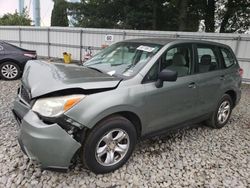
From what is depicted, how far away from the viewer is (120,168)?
284cm

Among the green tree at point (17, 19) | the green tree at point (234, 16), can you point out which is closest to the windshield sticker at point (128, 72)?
the green tree at point (234, 16)

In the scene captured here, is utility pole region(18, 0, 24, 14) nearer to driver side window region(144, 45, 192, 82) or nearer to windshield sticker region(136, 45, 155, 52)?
windshield sticker region(136, 45, 155, 52)

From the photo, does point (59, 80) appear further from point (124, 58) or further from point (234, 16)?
point (234, 16)

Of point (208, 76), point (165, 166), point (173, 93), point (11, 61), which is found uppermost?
point (208, 76)

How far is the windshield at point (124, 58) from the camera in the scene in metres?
2.98

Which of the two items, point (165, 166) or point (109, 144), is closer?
point (109, 144)

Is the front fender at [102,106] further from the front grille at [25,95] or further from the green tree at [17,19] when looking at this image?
the green tree at [17,19]

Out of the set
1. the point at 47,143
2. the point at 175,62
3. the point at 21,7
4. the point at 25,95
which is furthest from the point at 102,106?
the point at 21,7

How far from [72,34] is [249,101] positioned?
9417mm

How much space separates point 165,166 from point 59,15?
21.8 m

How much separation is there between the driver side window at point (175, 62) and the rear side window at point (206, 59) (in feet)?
0.78

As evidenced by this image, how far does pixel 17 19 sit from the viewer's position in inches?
875

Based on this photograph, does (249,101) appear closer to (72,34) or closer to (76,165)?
(76,165)

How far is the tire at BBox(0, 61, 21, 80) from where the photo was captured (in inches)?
287
